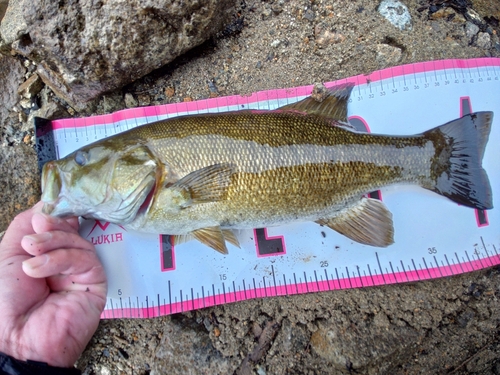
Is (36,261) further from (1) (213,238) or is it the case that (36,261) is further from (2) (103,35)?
(2) (103,35)

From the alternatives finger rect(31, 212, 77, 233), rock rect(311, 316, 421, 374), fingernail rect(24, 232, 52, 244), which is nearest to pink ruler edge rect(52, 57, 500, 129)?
finger rect(31, 212, 77, 233)

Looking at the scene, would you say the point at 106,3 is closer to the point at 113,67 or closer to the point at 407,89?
the point at 113,67

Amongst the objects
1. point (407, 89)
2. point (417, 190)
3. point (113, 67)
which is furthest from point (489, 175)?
point (113, 67)

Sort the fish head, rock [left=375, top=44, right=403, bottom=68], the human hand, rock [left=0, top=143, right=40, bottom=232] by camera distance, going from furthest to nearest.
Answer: rock [left=375, top=44, right=403, bottom=68] < rock [left=0, top=143, right=40, bottom=232] < the fish head < the human hand

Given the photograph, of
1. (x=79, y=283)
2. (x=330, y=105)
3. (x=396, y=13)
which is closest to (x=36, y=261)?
(x=79, y=283)

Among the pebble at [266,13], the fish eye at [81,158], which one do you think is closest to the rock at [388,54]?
the pebble at [266,13]

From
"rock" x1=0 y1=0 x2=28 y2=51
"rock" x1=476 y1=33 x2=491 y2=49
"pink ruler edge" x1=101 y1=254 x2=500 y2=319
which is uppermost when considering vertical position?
"rock" x1=0 y1=0 x2=28 y2=51

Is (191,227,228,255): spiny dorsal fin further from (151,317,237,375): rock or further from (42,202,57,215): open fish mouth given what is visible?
(42,202,57,215): open fish mouth
